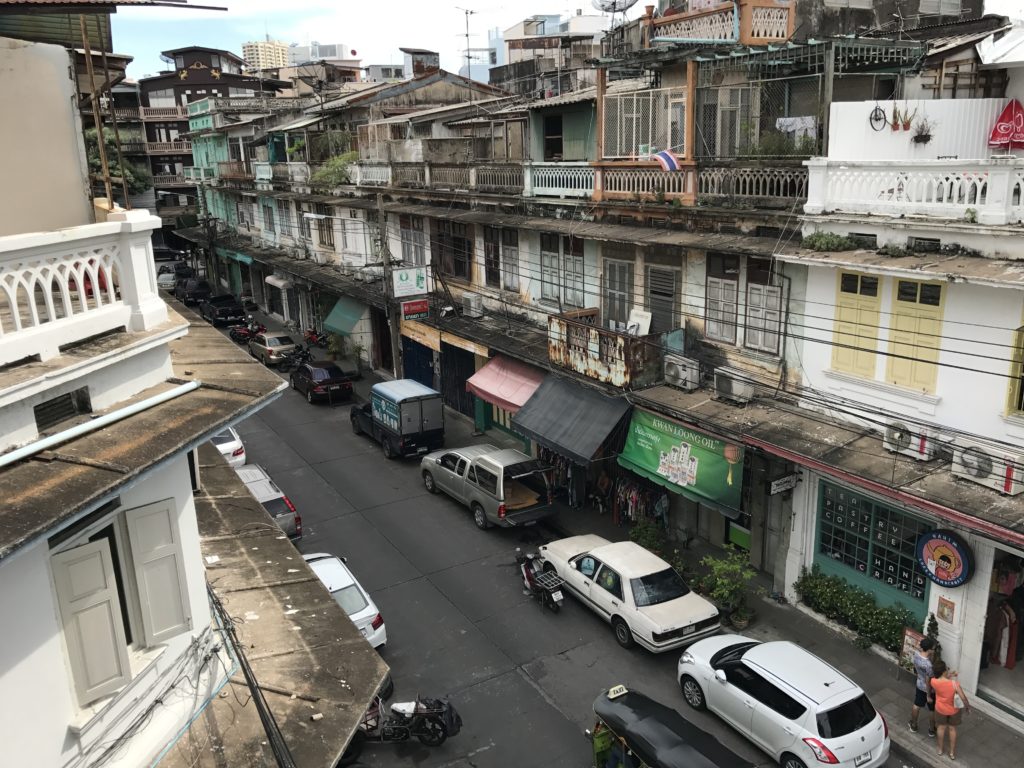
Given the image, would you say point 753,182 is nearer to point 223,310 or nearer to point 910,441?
point 910,441

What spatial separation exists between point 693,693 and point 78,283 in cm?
1194

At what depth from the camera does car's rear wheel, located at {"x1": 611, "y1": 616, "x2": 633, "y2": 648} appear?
52.0 feet

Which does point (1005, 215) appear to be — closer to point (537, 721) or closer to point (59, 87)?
point (537, 721)

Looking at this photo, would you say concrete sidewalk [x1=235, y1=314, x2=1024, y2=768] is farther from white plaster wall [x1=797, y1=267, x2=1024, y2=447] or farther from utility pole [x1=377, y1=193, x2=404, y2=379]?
utility pole [x1=377, y1=193, x2=404, y2=379]

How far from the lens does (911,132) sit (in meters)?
14.5

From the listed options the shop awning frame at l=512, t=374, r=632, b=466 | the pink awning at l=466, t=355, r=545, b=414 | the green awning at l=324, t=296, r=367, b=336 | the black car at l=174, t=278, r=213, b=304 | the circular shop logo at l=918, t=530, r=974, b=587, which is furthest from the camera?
the black car at l=174, t=278, r=213, b=304

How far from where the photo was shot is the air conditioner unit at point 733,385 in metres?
17.1

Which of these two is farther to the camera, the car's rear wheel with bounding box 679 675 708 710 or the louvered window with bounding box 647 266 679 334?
the louvered window with bounding box 647 266 679 334

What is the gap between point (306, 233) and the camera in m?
40.8

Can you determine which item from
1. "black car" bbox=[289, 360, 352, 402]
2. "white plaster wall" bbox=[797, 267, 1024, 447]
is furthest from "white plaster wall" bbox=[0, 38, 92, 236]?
"black car" bbox=[289, 360, 352, 402]

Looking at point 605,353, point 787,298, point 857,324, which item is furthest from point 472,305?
point 857,324

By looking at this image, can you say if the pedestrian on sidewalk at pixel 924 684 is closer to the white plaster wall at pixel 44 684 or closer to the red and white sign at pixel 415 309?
the white plaster wall at pixel 44 684

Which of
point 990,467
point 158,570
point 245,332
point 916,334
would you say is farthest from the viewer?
point 245,332

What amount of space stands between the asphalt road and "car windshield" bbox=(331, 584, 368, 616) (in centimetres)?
125
